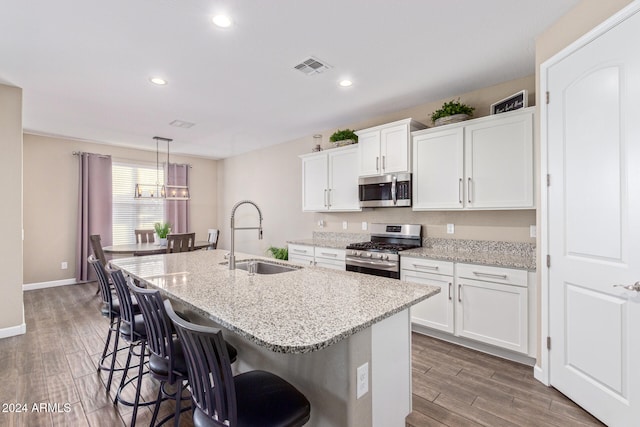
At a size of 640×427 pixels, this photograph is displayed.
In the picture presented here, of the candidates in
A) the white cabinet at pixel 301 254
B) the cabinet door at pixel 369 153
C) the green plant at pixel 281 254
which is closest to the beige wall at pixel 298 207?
the green plant at pixel 281 254

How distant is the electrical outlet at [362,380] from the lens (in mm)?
1291

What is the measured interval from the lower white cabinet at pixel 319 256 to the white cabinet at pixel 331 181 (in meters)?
0.62

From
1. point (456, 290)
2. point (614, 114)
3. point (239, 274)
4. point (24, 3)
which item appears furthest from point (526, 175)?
point (24, 3)

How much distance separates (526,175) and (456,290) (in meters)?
1.20

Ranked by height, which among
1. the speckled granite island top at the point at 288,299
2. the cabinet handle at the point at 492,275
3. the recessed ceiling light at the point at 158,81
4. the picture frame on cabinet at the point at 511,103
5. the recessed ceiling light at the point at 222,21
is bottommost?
the cabinet handle at the point at 492,275

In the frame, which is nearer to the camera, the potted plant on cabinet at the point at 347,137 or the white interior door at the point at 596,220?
the white interior door at the point at 596,220

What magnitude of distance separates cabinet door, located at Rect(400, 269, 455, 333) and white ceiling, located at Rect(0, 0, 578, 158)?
1.96 metres

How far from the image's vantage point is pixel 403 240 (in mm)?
3809

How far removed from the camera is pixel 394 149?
11.8ft

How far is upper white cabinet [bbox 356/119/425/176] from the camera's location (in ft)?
11.5

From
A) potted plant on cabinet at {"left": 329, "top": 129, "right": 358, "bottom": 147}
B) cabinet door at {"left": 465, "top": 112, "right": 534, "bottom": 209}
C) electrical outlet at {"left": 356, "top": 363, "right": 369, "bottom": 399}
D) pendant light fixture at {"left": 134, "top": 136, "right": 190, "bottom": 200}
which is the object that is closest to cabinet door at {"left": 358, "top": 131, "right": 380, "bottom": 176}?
potted plant on cabinet at {"left": 329, "top": 129, "right": 358, "bottom": 147}

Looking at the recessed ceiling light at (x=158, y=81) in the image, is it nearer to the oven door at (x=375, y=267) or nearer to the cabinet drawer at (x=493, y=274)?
the oven door at (x=375, y=267)

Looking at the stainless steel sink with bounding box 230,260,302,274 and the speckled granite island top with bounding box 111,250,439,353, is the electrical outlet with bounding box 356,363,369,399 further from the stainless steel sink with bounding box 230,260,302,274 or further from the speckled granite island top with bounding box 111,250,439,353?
the stainless steel sink with bounding box 230,260,302,274

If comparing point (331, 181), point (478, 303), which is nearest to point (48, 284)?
point (331, 181)
